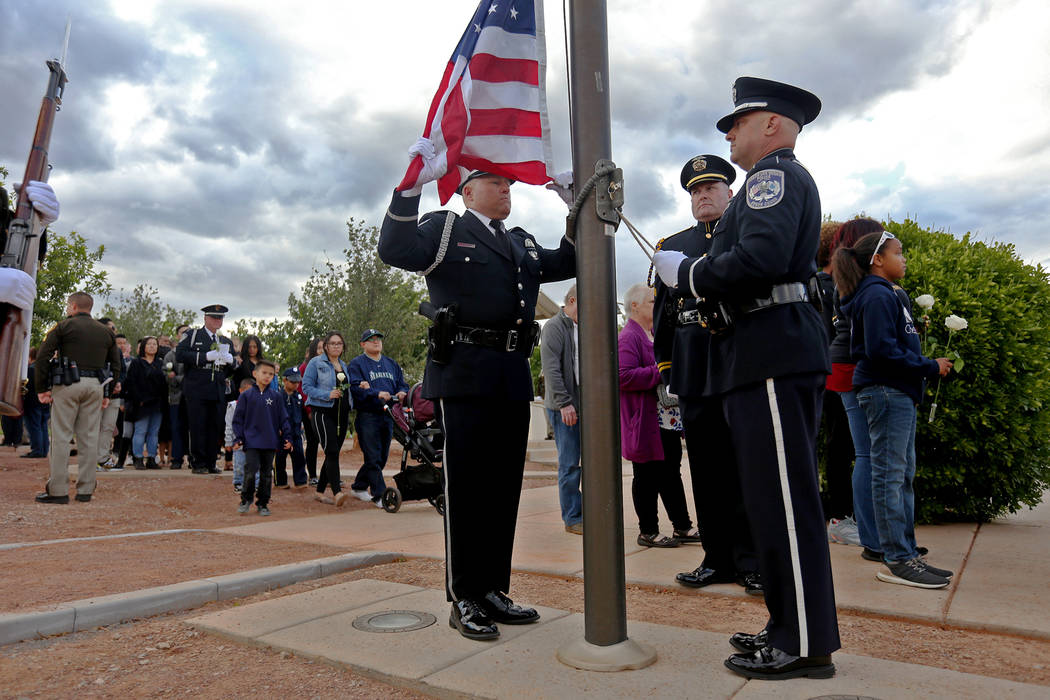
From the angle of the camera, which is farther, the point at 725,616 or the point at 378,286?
the point at 378,286

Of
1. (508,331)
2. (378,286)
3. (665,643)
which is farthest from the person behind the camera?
(378,286)

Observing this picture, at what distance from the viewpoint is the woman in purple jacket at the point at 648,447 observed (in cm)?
529

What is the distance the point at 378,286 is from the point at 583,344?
17695 mm

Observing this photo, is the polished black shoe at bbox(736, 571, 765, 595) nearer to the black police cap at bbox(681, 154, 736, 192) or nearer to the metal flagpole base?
the metal flagpole base

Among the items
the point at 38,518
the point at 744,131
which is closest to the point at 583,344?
the point at 744,131

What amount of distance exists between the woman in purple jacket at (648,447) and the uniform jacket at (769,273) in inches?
93.3

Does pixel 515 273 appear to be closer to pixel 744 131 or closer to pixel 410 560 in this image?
pixel 744 131

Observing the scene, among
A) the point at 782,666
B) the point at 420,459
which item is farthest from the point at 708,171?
the point at 420,459

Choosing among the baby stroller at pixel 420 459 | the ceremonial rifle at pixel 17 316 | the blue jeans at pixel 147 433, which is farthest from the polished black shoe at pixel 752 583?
the blue jeans at pixel 147 433

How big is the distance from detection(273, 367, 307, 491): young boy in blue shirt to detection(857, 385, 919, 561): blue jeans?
7471mm

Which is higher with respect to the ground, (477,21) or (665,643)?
(477,21)

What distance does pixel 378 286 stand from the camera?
20.1m

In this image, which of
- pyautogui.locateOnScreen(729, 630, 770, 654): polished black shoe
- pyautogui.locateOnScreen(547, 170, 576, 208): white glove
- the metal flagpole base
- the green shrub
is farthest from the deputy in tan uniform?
the green shrub

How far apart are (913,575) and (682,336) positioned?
1.72 m
